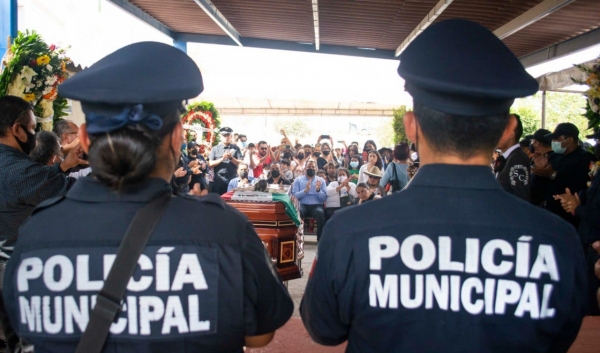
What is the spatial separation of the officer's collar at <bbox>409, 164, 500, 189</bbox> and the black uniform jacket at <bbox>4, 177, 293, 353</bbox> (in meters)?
0.48

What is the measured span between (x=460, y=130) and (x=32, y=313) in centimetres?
114

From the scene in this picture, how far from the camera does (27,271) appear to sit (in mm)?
1354

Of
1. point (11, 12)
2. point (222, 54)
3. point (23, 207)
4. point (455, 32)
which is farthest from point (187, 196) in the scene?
point (222, 54)

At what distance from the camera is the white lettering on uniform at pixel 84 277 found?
1319mm

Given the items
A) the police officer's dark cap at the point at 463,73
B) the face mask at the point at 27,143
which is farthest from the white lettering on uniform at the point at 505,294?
the face mask at the point at 27,143

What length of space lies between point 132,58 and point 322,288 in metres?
0.76

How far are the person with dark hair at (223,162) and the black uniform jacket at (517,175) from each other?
535 cm

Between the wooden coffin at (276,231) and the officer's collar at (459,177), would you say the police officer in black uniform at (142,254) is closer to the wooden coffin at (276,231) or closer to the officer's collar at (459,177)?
the officer's collar at (459,177)

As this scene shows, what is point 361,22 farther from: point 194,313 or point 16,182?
point 194,313

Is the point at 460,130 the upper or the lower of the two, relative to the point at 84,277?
upper

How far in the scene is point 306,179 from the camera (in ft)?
29.9

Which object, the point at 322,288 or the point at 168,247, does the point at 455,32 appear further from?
the point at 168,247

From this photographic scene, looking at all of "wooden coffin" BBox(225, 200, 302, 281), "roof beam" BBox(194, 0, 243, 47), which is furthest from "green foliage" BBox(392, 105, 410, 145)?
"wooden coffin" BBox(225, 200, 302, 281)

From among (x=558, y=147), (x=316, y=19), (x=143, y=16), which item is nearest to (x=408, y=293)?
(x=558, y=147)
